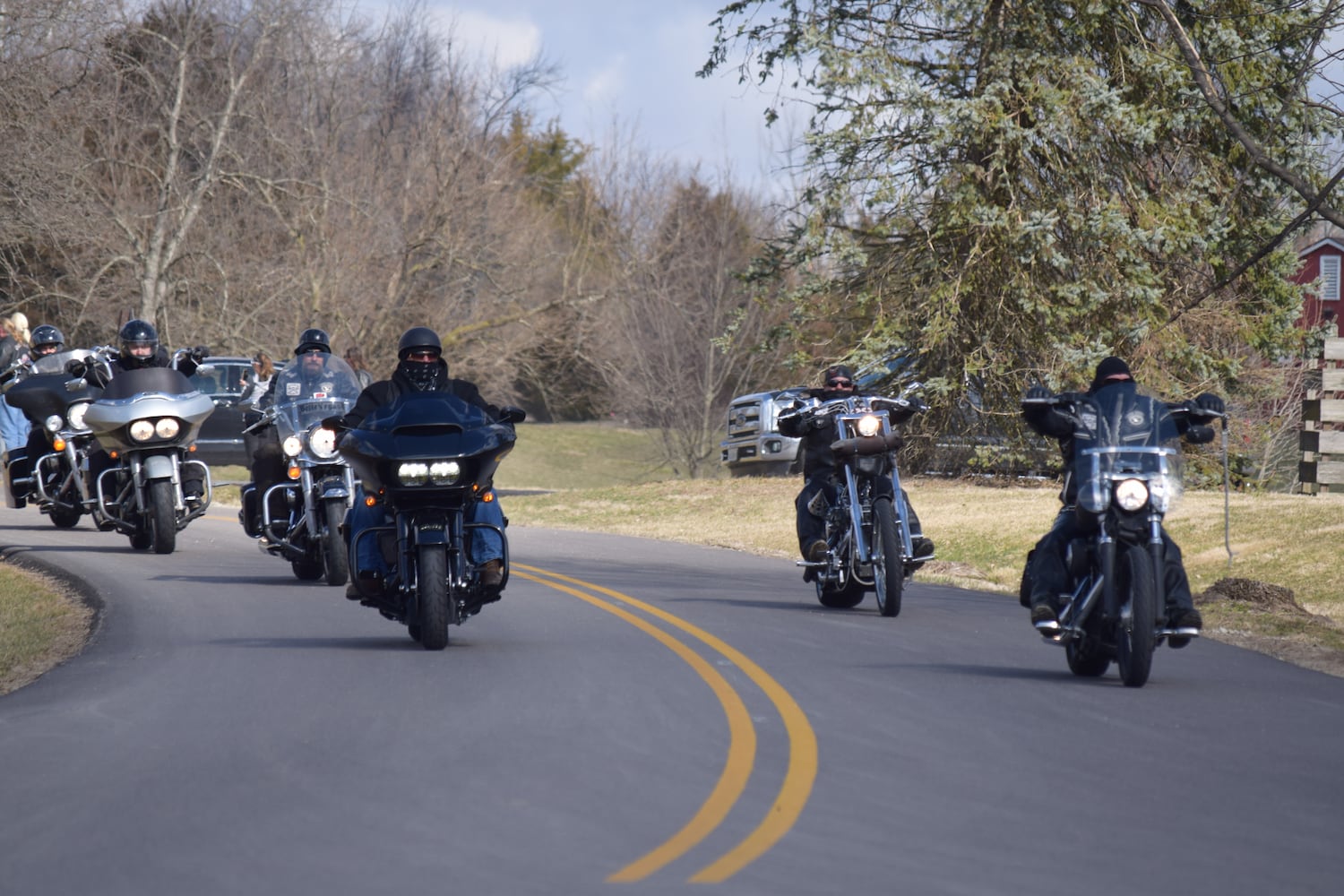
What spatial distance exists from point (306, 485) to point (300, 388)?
87 centimetres

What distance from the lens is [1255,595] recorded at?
48.5 feet

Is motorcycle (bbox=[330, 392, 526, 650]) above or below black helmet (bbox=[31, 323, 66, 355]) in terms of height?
below

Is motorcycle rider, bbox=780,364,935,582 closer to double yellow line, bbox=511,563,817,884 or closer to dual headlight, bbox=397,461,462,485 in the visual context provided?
double yellow line, bbox=511,563,817,884

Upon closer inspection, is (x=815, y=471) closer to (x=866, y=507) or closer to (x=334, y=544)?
(x=866, y=507)

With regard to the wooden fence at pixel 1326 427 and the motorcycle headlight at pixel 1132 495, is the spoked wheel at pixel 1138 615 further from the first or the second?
the wooden fence at pixel 1326 427

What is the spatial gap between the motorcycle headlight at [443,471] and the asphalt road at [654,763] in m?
1.07

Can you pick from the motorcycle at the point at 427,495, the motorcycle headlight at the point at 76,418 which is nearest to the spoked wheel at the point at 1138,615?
the motorcycle at the point at 427,495

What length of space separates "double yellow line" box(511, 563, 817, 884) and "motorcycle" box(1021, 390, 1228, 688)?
1740 millimetres

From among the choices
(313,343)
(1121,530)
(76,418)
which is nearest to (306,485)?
(313,343)

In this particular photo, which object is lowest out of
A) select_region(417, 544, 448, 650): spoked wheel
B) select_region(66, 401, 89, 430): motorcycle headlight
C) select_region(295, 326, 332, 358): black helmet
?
select_region(417, 544, 448, 650): spoked wheel

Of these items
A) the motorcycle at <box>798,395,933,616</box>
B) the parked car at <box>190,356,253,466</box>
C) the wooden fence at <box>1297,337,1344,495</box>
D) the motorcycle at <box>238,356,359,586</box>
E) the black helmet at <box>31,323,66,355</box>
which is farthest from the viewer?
the parked car at <box>190,356,253,466</box>

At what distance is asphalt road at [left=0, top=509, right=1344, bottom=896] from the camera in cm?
582

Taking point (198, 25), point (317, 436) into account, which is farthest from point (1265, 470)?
point (317, 436)

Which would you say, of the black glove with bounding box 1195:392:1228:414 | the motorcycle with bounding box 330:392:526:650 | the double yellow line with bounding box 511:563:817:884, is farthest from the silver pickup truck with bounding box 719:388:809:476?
the black glove with bounding box 1195:392:1228:414
